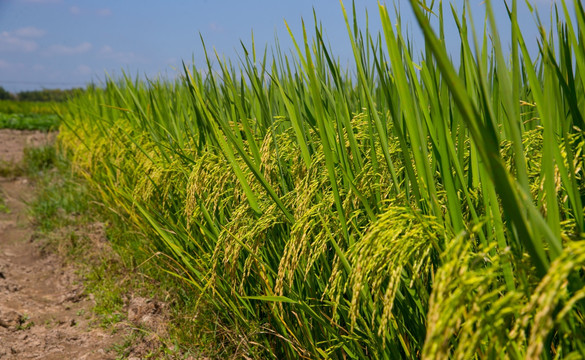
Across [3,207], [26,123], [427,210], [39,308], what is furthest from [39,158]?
[427,210]

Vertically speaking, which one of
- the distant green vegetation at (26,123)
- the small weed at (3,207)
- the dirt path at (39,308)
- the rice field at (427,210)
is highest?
the distant green vegetation at (26,123)

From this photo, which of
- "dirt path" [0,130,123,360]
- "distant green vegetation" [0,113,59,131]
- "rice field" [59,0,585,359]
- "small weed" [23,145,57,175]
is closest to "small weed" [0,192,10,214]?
"dirt path" [0,130,123,360]

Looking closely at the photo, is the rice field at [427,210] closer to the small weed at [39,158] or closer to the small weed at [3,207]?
the small weed at [3,207]

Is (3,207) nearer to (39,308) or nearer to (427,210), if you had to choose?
(39,308)

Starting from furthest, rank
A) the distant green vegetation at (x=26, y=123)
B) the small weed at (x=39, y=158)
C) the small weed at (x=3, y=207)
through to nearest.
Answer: the distant green vegetation at (x=26, y=123) < the small weed at (x=39, y=158) < the small weed at (x=3, y=207)

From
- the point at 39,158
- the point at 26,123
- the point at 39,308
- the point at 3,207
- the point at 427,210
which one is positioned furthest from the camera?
the point at 26,123

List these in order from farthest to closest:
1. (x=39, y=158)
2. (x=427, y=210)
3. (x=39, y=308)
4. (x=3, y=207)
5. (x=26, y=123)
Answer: (x=26, y=123) → (x=39, y=158) → (x=3, y=207) → (x=39, y=308) → (x=427, y=210)

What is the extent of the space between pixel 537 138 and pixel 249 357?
1.30m

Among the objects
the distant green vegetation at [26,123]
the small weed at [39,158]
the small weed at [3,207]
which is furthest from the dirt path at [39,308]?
the distant green vegetation at [26,123]

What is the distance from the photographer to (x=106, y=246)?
365 centimetres

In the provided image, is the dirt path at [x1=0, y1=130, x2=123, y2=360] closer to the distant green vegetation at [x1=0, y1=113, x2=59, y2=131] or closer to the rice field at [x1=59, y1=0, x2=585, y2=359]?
the rice field at [x1=59, y1=0, x2=585, y2=359]

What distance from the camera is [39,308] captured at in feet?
9.93

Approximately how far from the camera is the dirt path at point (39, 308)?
2.47 metres

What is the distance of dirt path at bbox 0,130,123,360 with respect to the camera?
2473mm
